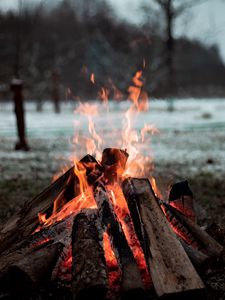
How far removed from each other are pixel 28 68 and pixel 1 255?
29630 mm

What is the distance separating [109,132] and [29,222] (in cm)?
1229

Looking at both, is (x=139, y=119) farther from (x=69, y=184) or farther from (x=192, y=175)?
(x=69, y=184)

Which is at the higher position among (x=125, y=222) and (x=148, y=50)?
(x=148, y=50)

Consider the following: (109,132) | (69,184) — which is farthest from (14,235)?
(109,132)

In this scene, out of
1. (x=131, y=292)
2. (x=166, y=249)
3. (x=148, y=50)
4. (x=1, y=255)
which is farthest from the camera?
(x=148, y=50)

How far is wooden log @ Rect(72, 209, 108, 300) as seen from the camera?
2.55 m

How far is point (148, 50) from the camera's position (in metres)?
33.8

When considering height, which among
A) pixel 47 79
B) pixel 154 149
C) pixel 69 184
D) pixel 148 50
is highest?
pixel 148 50

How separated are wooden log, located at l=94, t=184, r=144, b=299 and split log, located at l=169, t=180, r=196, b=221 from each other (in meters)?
0.80

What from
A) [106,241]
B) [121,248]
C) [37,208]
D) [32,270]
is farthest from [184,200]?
[32,270]

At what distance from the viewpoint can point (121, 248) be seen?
9.40 ft

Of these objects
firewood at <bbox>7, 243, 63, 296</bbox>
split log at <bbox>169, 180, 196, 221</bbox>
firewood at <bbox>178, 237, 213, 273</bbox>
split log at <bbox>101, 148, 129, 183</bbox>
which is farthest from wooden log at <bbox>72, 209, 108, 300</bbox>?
split log at <bbox>169, 180, 196, 221</bbox>

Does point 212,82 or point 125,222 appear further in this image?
point 212,82

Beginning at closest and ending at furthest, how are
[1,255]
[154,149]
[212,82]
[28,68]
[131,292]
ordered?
[131,292]
[1,255]
[154,149]
[28,68]
[212,82]
